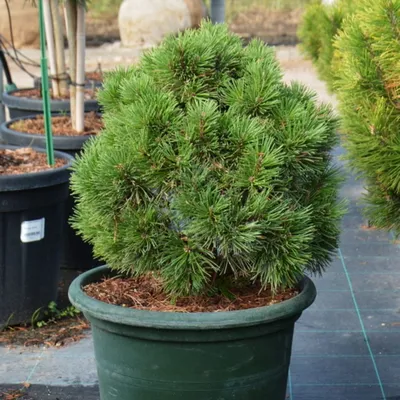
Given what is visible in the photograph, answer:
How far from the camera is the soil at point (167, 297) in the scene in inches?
111

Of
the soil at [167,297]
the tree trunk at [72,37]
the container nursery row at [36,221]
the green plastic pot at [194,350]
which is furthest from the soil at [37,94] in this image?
the green plastic pot at [194,350]

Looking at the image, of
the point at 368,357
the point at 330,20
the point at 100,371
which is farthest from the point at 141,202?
the point at 330,20

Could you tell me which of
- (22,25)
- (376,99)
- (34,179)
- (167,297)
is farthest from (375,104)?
(22,25)

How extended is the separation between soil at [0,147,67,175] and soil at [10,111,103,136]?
2.20 ft

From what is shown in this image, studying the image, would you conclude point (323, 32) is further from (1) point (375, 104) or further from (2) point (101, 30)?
(2) point (101, 30)

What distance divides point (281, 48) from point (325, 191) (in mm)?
15226

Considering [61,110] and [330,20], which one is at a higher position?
[330,20]

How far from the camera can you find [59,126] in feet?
18.7

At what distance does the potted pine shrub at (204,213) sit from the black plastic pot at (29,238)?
4.50ft

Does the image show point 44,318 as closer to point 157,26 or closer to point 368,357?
point 368,357

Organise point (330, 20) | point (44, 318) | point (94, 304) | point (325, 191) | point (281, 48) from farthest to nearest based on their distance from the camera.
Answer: point (281, 48) → point (330, 20) → point (44, 318) → point (325, 191) → point (94, 304)

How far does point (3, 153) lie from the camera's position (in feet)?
15.5

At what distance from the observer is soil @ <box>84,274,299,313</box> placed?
9.28 feet

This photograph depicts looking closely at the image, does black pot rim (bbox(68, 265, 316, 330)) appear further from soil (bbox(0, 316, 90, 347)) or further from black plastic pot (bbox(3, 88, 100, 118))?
black plastic pot (bbox(3, 88, 100, 118))
